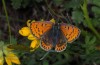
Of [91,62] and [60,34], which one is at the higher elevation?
[60,34]

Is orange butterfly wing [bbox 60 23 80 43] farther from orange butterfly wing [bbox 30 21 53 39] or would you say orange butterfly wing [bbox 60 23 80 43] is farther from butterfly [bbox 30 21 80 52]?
orange butterfly wing [bbox 30 21 53 39]

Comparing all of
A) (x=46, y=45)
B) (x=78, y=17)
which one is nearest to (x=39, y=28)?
(x=46, y=45)

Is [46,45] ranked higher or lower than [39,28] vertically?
lower

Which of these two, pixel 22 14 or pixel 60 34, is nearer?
pixel 60 34

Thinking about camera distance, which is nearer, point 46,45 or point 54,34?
point 46,45

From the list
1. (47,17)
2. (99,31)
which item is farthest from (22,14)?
(99,31)

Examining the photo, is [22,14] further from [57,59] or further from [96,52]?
[96,52]

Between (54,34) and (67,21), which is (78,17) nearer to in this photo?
(67,21)
